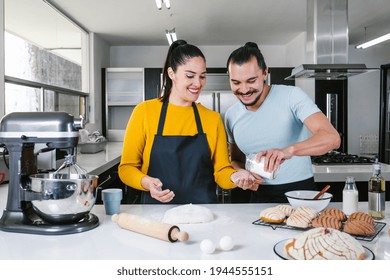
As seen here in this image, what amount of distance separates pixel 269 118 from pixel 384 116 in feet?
19.6

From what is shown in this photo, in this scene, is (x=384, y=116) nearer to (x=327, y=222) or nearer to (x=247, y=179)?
(x=247, y=179)

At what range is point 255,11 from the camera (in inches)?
189

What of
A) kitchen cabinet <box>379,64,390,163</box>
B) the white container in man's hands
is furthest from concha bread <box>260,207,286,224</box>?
kitchen cabinet <box>379,64,390,163</box>

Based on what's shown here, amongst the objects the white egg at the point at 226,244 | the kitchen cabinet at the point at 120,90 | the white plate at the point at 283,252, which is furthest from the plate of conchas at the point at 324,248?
the kitchen cabinet at the point at 120,90

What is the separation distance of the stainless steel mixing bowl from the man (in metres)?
0.82

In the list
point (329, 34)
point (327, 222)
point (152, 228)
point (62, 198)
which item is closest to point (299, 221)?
point (327, 222)

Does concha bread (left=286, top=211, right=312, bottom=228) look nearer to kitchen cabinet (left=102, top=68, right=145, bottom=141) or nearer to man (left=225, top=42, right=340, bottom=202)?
man (left=225, top=42, right=340, bottom=202)

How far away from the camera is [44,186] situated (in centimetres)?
119

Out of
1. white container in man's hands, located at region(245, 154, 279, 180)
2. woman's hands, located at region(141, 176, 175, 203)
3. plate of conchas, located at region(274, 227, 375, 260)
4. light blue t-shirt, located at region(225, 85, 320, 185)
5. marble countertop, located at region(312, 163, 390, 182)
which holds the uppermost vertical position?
light blue t-shirt, located at region(225, 85, 320, 185)

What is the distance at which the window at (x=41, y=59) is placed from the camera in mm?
3586

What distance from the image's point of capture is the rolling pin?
109 centimetres

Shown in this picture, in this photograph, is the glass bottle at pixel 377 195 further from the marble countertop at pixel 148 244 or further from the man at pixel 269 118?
the man at pixel 269 118

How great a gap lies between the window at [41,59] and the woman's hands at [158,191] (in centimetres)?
251
